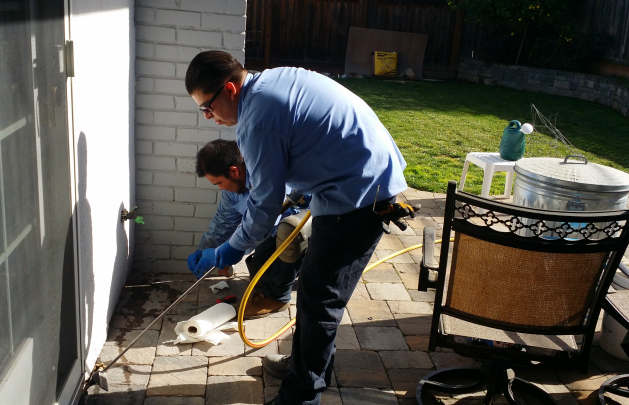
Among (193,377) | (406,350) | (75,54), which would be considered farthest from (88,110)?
(406,350)

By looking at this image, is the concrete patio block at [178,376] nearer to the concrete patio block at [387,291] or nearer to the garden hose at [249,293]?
the garden hose at [249,293]

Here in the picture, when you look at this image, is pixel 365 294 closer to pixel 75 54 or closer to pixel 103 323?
pixel 103 323

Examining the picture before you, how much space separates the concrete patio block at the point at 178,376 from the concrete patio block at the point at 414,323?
3.79 ft

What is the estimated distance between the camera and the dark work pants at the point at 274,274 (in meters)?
3.45

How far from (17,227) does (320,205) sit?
1.09m

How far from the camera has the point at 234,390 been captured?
278 centimetres

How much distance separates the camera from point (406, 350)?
10.6 feet

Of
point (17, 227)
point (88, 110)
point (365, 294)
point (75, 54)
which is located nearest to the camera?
point (17, 227)

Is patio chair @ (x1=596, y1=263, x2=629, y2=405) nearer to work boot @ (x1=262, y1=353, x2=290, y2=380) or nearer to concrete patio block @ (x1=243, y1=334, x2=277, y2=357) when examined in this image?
work boot @ (x1=262, y1=353, x2=290, y2=380)

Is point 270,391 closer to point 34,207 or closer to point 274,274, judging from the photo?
point 274,274

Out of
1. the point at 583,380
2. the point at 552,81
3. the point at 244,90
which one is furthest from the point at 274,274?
the point at 552,81

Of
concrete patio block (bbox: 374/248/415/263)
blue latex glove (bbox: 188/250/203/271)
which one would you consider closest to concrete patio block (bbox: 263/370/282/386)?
blue latex glove (bbox: 188/250/203/271)

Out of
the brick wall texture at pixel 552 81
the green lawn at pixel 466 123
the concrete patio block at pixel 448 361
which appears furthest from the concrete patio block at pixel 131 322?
the brick wall texture at pixel 552 81

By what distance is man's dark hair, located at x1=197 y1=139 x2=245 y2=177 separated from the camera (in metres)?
3.19
